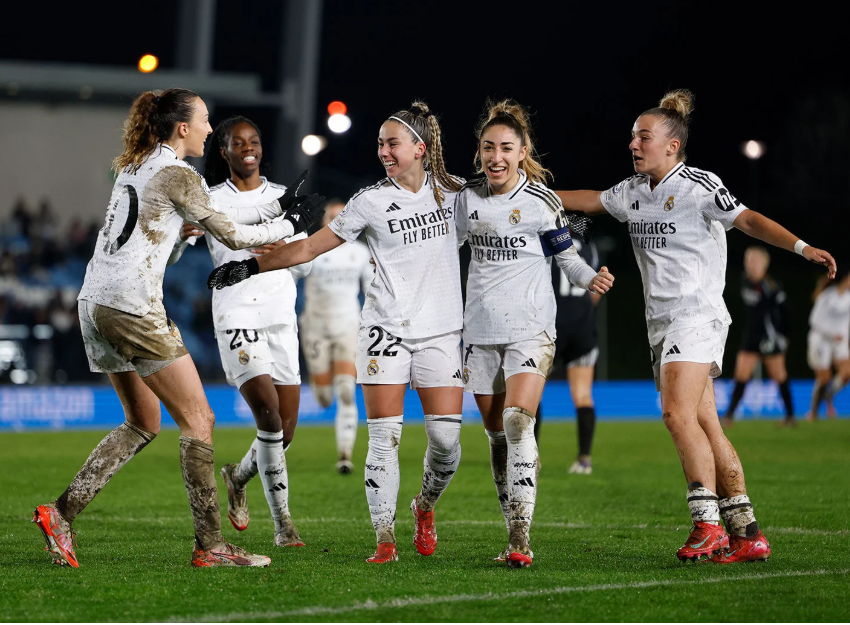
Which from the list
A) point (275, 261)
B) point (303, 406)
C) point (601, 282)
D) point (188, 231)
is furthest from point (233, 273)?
point (303, 406)

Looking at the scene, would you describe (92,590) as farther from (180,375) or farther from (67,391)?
(67,391)

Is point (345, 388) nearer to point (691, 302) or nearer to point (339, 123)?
point (339, 123)

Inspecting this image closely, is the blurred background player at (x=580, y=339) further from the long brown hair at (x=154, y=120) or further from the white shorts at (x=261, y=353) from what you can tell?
the long brown hair at (x=154, y=120)

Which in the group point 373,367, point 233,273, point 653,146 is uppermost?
point 653,146

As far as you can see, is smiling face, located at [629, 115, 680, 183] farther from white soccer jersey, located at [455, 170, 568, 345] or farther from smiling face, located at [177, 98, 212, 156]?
smiling face, located at [177, 98, 212, 156]

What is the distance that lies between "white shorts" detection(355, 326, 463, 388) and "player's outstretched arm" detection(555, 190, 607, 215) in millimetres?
1044

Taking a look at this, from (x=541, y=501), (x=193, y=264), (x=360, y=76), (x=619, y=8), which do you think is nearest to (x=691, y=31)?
(x=619, y=8)

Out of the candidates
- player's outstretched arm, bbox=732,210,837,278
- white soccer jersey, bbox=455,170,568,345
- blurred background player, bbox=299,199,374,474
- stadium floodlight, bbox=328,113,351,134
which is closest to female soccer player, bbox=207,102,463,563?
white soccer jersey, bbox=455,170,568,345

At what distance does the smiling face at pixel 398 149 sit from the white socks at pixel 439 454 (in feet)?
4.20

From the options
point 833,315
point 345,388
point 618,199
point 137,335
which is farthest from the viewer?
point 833,315

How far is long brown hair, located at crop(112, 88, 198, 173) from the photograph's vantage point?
607 cm

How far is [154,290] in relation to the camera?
19.5 ft

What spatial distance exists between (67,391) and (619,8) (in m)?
33.5

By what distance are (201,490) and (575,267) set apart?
2174 mm
